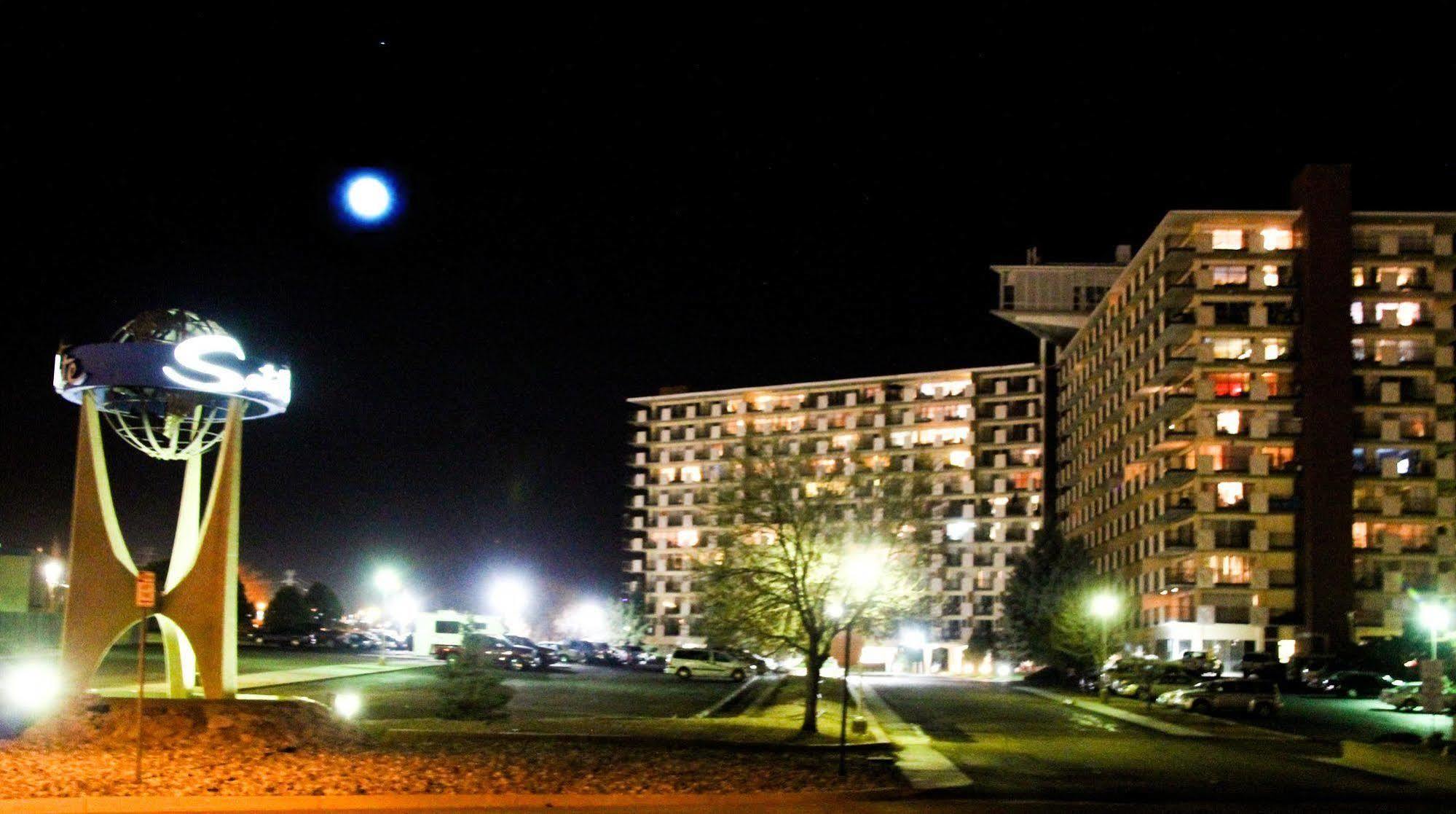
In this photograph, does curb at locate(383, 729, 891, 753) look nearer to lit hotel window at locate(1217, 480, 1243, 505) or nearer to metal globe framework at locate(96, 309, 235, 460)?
metal globe framework at locate(96, 309, 235, 460)

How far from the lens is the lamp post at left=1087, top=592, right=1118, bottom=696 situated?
233ft

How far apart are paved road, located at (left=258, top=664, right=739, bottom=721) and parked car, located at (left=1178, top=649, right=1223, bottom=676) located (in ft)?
69.8

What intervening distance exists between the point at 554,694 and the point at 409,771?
86.7 ft

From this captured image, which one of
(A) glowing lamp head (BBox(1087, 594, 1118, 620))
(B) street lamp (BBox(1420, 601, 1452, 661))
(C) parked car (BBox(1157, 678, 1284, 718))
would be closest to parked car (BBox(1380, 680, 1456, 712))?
(B) street lamp (BBox(1420, 601, 1452, 661))

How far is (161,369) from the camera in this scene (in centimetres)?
2756

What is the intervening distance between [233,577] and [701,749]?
368 inches

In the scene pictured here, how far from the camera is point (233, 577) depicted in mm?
27609

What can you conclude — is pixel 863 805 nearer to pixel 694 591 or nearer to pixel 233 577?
pixel 233 577

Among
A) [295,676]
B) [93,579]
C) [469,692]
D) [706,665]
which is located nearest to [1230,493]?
[706,665]

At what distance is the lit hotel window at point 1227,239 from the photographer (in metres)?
99.5

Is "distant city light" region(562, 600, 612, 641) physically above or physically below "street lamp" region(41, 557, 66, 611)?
below

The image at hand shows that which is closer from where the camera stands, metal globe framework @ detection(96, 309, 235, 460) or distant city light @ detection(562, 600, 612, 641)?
metal globe framework @ detection(96, 309, 235, 460)

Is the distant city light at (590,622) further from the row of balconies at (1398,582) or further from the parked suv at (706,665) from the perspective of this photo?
the parked suv at (706,665)

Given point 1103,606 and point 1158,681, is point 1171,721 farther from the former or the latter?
point 1103,606
